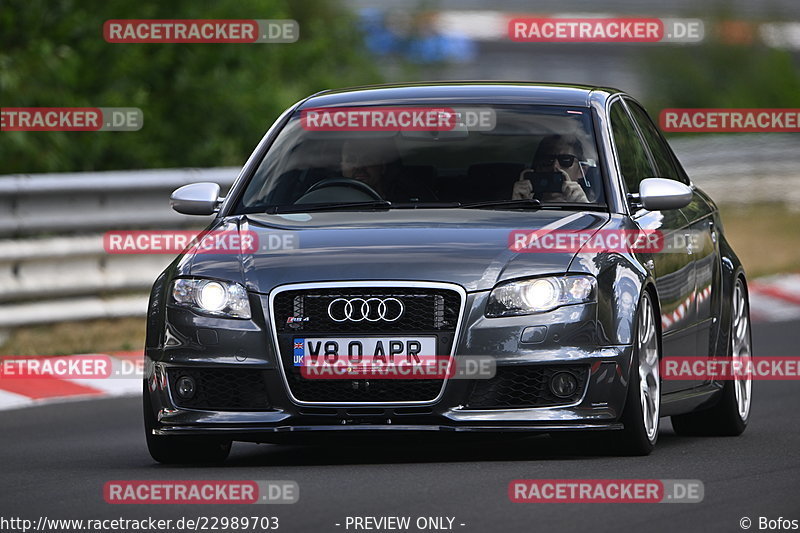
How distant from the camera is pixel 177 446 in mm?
8180

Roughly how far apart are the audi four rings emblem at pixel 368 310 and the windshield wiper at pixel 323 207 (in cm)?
103

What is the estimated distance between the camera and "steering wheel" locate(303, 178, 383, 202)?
8828 mm

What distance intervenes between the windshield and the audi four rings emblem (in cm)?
104

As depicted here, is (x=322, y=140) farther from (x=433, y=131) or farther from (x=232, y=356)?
(x=232, y=356)

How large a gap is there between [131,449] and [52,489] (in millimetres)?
1646

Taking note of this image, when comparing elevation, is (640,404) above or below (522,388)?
below
